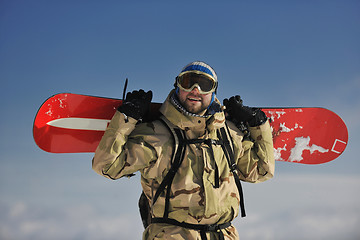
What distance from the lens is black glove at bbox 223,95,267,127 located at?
507cm

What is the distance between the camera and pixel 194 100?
459 centimetres

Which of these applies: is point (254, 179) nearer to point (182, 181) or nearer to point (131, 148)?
point (182, 181)

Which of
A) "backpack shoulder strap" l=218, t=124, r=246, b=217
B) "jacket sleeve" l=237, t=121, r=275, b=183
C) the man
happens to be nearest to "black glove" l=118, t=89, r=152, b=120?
the man

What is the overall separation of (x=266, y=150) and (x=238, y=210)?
108 centimetres

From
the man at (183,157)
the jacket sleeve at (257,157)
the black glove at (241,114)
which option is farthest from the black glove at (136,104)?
the jacket sleeve at (257,157)

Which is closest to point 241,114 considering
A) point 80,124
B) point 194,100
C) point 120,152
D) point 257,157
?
point 257,157

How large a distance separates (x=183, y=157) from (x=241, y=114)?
128cm

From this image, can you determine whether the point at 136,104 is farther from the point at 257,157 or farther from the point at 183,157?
the point at 257,157

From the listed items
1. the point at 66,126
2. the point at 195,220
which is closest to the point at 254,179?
the point at 195,220

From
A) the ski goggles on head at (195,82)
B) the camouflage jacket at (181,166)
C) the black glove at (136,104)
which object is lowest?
the camouflage jacket at (181,166)

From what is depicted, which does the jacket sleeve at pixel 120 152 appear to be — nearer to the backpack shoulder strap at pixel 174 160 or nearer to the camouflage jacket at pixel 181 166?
the camouflage jacket at pixel 181 166

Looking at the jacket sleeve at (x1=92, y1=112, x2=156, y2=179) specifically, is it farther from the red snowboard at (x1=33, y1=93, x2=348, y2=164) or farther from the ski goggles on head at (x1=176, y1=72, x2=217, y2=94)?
the ski goggles on head at (x1=176, y1=72, x2=217, y2=94)

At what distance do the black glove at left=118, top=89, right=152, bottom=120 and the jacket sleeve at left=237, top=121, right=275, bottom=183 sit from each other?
5.28ft

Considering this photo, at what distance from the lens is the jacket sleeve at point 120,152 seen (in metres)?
4.21
